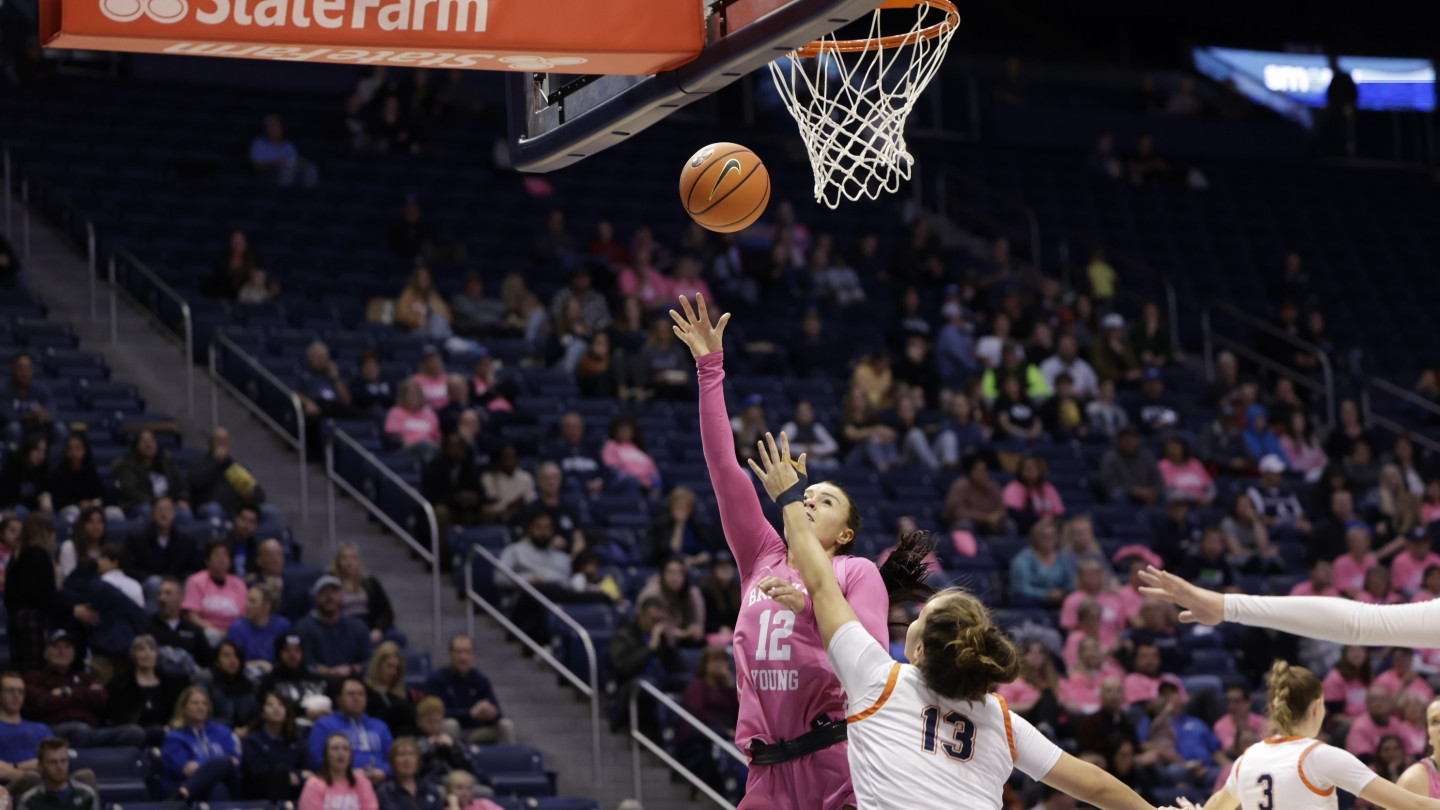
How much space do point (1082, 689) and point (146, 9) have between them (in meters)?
9.13

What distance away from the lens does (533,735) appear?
11859 mm

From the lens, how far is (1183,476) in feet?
53.9

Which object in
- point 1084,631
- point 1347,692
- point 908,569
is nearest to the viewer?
point 908,569

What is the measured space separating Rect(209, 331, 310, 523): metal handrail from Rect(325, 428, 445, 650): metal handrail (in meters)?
0.21

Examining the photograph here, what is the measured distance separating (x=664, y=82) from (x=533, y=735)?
22.4 feet

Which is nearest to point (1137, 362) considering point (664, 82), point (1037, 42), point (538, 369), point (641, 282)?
point (641, 282)

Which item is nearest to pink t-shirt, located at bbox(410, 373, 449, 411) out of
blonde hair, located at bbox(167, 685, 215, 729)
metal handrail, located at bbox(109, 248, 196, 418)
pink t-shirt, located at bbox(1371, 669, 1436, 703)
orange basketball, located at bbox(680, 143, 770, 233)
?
metal handrail, located at bbox(109, 248, 196, 418)

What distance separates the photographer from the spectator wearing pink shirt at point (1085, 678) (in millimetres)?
12609

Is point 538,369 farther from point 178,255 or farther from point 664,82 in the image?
point 664,82

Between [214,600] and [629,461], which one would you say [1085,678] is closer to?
[629,461]

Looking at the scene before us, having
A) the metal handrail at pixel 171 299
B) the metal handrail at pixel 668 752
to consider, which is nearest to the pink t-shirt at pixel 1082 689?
the metal handrail at pixel 668 752

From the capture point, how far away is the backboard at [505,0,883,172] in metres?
5.32

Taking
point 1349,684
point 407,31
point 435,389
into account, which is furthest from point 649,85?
point 1349,684

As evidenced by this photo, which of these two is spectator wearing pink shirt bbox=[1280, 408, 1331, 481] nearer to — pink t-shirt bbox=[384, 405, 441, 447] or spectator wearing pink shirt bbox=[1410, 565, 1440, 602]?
spectator wearing pink shirt bbox=[1410, 565, 1440, 602]
